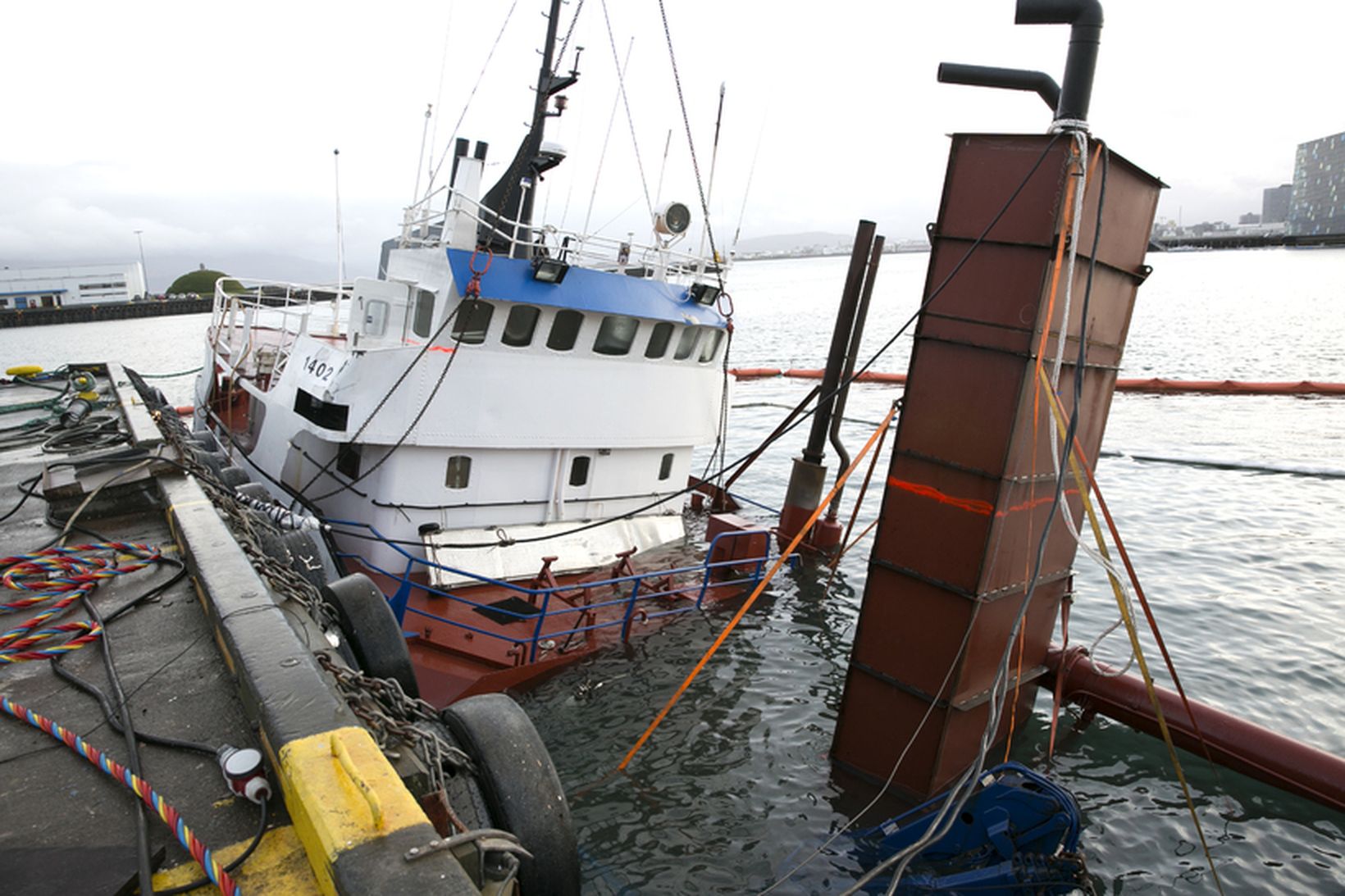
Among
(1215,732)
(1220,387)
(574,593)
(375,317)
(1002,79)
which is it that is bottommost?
(574,593)

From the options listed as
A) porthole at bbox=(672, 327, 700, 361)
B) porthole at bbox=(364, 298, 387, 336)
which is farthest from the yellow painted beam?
porthole at bbox=(672, 327, 700, 361)

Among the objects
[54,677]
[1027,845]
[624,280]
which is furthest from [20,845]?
[624,280]

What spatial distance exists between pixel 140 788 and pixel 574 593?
23.1 ft

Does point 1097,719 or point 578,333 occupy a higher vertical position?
point 578,333

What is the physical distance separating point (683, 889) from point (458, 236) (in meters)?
7.53

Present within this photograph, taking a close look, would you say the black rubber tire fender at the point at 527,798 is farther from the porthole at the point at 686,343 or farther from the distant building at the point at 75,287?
the distant building at the point at 75,287

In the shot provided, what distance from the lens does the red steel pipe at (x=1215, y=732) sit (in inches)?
227

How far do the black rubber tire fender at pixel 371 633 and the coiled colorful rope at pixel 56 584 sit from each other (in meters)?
1.17

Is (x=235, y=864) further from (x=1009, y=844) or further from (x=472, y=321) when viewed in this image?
(x=472, y=321)

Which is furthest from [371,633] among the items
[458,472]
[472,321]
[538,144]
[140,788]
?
[538,144]

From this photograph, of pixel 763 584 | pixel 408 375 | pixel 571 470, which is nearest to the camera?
pixel 763 584

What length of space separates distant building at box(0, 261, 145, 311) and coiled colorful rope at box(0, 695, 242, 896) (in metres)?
100

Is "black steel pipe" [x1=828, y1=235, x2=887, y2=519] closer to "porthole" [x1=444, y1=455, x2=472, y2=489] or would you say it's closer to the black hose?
"porthole" [x1=444, y1=455, x2=472, y2=489]

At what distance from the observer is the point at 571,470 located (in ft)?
35.3
